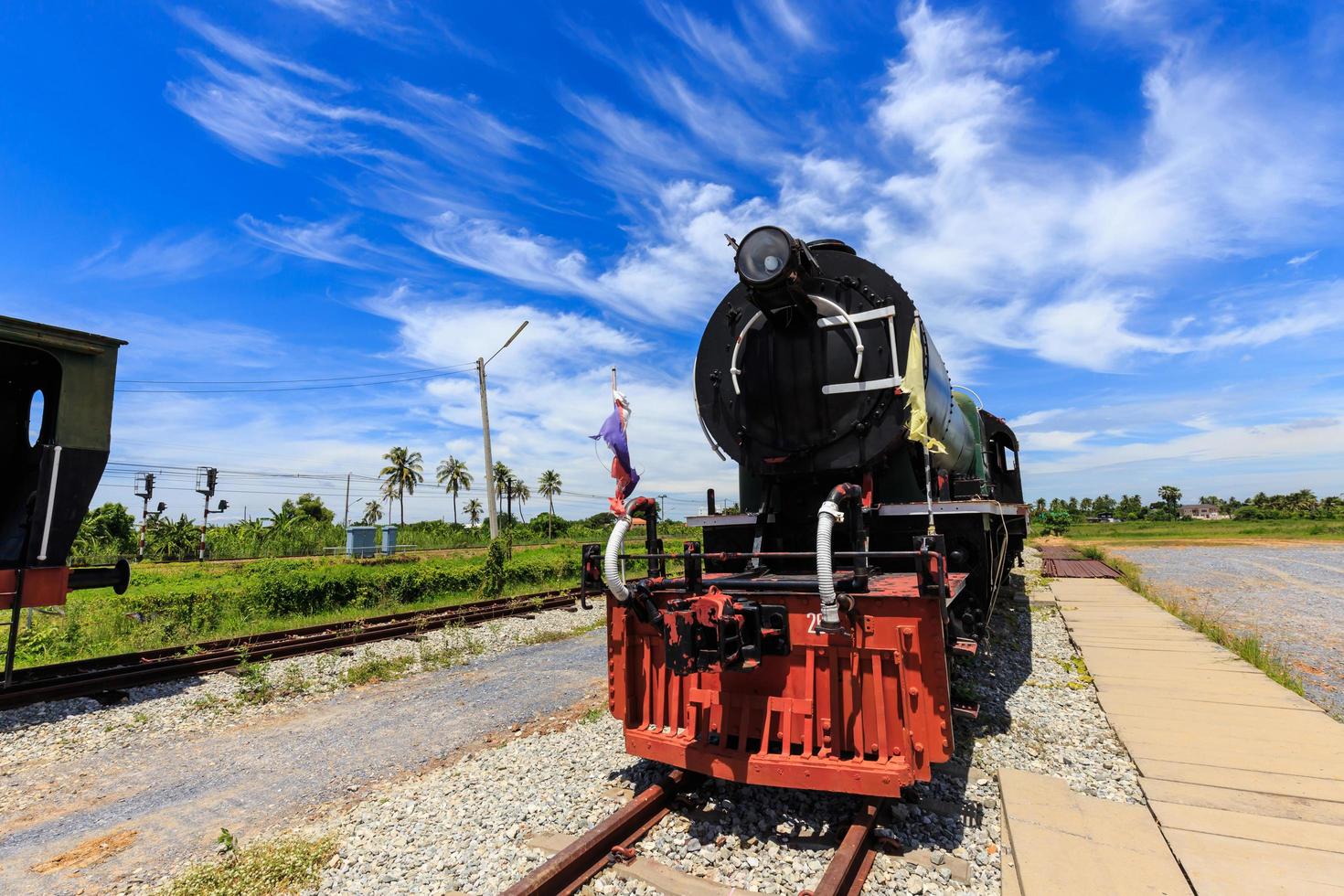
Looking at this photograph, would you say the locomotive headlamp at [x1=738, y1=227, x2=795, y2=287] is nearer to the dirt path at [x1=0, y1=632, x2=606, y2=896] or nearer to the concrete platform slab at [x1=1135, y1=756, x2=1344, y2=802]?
the concrete platform slab at [x1=1135, y1=756, x2=1344, y2=802]

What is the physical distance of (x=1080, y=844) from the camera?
3578 millimetres

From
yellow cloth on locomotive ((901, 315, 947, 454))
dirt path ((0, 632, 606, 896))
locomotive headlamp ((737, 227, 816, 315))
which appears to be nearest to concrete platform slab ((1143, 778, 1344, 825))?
yellow cloth on locomotive ((901, 315, 947, 454))

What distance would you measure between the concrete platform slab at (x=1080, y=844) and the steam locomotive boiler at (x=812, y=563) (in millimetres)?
712

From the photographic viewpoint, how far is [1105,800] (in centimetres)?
421

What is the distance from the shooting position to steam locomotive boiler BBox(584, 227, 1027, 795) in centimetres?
364

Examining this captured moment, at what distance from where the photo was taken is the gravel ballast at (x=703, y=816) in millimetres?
3422

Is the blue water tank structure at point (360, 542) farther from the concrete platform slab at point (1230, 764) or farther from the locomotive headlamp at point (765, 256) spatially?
the locomotive headlamp at point (765, 256)

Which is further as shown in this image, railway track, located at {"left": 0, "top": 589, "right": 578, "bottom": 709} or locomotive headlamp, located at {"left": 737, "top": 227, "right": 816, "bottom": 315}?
railway track, located at {"left": 0, "top": 589, "right": 578, "bottom": 709}

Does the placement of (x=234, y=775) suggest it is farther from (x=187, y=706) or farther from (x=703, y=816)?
(x=703, y=816)

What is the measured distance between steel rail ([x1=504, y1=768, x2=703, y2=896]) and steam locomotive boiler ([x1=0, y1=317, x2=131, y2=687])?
21.4ft

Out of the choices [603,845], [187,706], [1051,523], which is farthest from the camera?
[1051,523]

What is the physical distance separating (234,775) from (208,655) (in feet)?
16.0

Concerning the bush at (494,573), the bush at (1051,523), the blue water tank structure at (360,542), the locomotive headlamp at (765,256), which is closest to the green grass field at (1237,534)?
the bush at (1051,523)

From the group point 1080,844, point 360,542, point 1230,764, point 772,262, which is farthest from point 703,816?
point 360,542
